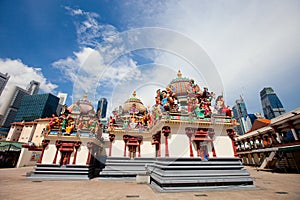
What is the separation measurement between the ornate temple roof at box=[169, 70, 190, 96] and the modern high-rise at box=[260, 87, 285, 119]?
617ft

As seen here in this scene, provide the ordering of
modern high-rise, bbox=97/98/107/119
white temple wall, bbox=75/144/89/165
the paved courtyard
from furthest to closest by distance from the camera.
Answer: modern high-rise, bbox=97/98/107/119
white temple wall, bbox=75/144/89/165
the paved courtyard

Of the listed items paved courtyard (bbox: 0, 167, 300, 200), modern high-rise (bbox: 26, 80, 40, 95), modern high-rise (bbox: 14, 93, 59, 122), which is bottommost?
paved courtyard (bbox: 0, 167, 300, 200)

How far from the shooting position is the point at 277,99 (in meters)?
160

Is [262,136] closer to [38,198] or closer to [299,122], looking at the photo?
[299,122]

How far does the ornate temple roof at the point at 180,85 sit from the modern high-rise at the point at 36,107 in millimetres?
81945

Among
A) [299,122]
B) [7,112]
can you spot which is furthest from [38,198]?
[7,112]

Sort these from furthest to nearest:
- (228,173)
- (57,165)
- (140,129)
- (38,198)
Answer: (140,129)
(57,165)
(228,173)
(38,198)

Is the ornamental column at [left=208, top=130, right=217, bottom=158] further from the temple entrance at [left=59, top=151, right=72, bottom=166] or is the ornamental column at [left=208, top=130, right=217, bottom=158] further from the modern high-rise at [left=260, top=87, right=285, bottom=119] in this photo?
the modern high-rise at [left=260, top=87, right=285, bottom=119]

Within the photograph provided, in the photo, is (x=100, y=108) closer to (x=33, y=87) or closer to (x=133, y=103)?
(x=133, y=103)

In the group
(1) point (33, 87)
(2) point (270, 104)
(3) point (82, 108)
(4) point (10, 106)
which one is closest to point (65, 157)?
(3) point (82, 108)

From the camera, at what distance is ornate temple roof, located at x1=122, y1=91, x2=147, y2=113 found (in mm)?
24016

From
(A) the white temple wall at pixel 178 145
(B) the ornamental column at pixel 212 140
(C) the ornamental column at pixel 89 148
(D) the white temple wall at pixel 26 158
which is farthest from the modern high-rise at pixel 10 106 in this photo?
(B) the ornamental column at pixel 212 140

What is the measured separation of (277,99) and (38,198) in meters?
218

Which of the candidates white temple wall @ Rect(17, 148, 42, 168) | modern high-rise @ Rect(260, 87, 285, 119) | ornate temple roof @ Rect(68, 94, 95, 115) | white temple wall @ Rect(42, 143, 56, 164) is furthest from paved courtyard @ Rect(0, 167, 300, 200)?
modern high-rise @ Rect(260, 87, 285, 119)
